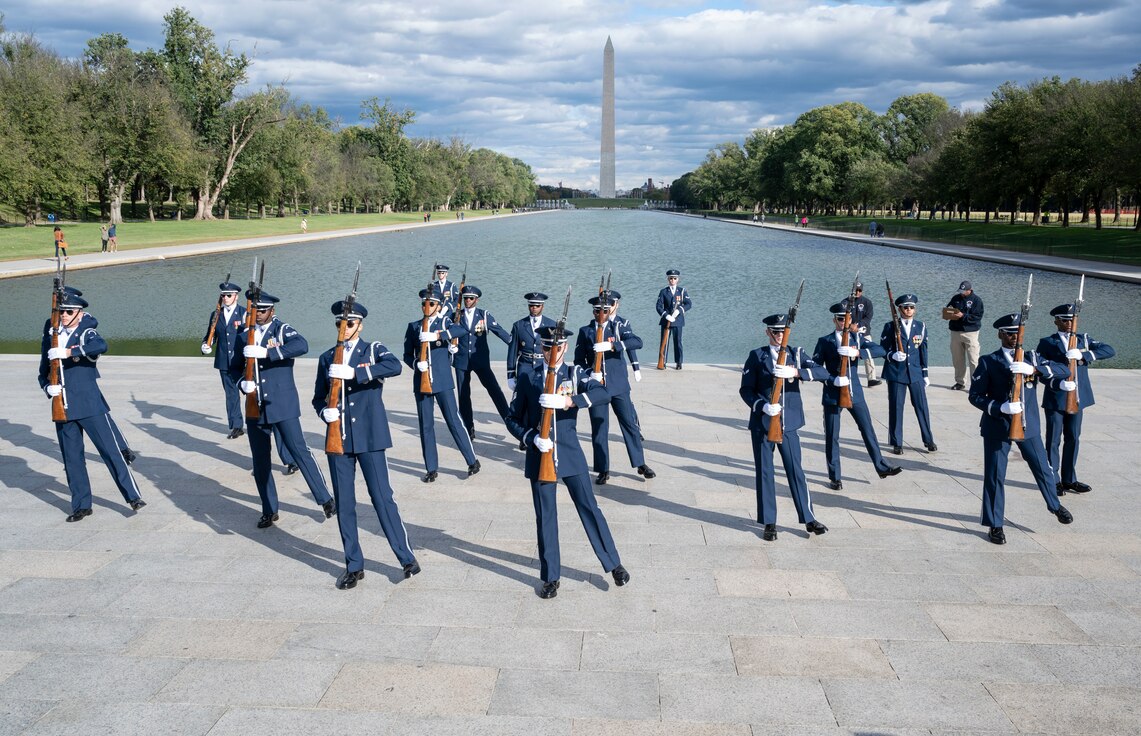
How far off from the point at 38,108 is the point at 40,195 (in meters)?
5.73

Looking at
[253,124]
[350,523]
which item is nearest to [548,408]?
[350,523]

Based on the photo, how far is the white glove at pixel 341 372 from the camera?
741 centimetres

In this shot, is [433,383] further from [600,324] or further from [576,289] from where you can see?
[576,289]

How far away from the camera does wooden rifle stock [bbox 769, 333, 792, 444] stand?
8414 millimetres

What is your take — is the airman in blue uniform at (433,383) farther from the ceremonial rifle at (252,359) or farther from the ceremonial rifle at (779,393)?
the ceremonial rifle at (779,393)

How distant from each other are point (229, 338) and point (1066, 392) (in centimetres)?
1024

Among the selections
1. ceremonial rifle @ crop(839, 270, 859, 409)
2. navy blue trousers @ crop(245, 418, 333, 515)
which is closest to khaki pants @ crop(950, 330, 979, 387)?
ceremonial rifle @ crop(839, 270, 859, 409)

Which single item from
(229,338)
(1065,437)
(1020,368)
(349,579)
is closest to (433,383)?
(229,338)

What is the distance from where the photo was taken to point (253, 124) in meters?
80.2

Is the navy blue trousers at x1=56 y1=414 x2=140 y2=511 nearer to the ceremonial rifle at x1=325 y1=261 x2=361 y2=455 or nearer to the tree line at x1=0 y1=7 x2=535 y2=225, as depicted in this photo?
the ceremonial rifle at x1=325 y1=261 x2=361 y2=455

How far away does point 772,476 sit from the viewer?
8586 mm

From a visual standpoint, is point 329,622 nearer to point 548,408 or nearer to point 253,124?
point 548,408

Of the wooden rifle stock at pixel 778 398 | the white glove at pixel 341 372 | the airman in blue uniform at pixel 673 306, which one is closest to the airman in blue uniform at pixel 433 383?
the white glove at pixel 341 372

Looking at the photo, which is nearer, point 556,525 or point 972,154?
point 556,525
